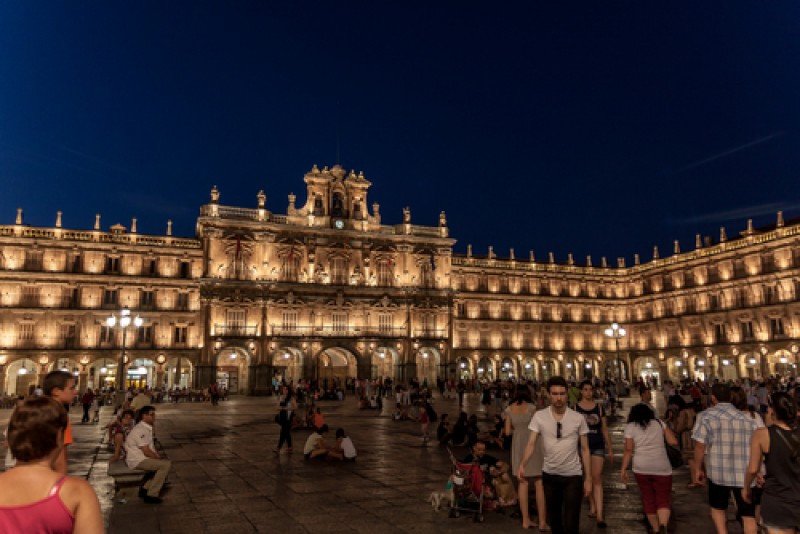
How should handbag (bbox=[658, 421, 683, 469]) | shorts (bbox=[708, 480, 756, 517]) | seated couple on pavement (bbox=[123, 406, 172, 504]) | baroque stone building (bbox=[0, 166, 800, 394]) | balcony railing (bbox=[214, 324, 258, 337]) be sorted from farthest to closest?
balcony railing (bbox=[214, 324, 258, 337]) → baroque stone building (bbox=[0, 166, 800, 394]) → seated couple on pavement (bbox=[123, 406, 172, 504]) → handbag (bbox=[658, 421, 683, 469]) → shorts (bbox=[708, 480, 756, 517])

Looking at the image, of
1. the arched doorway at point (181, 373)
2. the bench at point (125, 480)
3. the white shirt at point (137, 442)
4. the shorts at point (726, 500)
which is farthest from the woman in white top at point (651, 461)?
the arched doorway at point (181, 373)

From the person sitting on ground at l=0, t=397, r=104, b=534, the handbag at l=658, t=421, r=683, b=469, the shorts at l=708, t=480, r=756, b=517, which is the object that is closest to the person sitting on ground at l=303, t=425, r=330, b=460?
the handbag at l=658, t=421, r=683, b=469

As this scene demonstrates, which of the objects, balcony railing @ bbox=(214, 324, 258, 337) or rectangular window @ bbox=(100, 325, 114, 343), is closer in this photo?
rectangular window @ bbox=(100, 325, 114, 343)

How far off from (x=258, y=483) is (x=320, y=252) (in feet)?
149

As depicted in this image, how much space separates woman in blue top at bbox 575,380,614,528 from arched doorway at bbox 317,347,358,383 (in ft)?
158

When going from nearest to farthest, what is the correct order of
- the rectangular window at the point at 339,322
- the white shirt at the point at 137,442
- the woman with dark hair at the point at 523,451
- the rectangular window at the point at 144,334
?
the woman with dark hair at the point at 523,451 → the white shirt at the point at 137,442 → the rectangular window at the point at 144,334 → the rectangular window at the point at 339,322

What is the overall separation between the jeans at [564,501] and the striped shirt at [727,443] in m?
1.46

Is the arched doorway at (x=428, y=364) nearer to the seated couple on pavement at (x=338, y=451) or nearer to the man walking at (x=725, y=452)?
the seated couple on pavement at (x=338, y=451)

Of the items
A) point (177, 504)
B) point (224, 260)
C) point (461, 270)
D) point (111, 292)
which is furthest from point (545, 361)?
point (177, 504)

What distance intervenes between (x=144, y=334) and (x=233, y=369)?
787cm

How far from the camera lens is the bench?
10.6 m

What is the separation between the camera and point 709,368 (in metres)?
59.9

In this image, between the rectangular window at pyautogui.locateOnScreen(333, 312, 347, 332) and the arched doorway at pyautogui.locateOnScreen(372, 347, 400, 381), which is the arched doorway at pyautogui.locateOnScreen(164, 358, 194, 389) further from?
the arched doorway at pyautogui.locateOnScreen(372, 347, 400, 381)

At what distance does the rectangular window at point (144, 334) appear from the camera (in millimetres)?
50787
